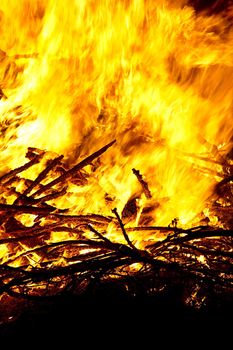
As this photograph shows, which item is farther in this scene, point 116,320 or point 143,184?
point 143,184

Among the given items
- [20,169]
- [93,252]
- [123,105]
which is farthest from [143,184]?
[123,105]

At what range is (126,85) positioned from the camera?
323 centimetres

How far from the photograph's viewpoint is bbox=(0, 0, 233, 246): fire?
302cm

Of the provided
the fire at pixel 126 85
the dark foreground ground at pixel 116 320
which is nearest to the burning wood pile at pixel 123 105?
the fire at pixel 126 85

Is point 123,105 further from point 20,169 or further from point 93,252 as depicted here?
point 93,252

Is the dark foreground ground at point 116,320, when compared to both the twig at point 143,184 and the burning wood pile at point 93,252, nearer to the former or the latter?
the burning wood pile at point 93,252

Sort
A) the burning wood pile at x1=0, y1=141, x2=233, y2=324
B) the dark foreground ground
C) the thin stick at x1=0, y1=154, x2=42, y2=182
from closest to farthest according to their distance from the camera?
the dark foreground ground < the burning wood pile at x1=0, y1=141, x2=233, y2=324 < the thin stick at x1=0, y1=154, x2=42, y2=182

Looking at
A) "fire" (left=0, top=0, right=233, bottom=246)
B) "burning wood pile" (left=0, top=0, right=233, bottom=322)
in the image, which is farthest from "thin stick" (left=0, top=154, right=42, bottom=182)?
"fire" (left=0, top=0, right=233, bottom=246)

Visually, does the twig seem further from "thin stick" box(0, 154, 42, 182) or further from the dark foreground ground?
the dark foreground ground

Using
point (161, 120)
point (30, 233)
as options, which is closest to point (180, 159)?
point (161, 120)

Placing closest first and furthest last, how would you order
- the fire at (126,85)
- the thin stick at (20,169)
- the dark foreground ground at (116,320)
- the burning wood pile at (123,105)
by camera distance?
the dark foreground ground at (116,320)
the thin stick at (20,169)
the burning wood pile at (123,105)
the fire at (126,85)

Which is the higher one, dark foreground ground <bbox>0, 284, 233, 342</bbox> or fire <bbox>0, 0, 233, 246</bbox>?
fire <bbox>0, 0, 233, 246</bbox>

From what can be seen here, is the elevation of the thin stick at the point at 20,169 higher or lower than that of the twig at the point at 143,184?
higher

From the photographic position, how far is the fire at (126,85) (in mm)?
3018
